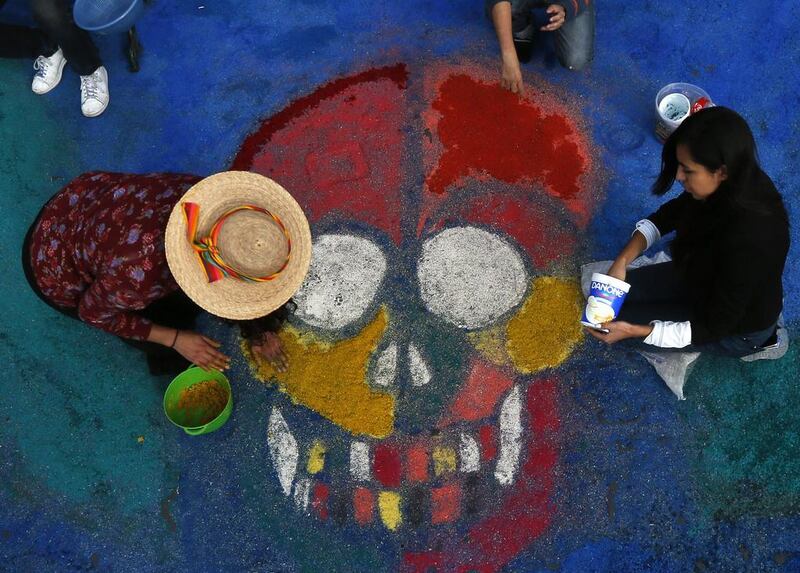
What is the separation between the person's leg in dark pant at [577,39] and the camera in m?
3.31

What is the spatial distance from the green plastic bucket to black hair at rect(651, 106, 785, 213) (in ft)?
7.56

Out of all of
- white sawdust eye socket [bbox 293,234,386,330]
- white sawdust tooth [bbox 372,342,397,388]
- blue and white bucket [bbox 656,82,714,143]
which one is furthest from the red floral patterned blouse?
blue and white bucket [bbox 656,82,714,143]

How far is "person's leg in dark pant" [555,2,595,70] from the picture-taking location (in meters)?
3.31

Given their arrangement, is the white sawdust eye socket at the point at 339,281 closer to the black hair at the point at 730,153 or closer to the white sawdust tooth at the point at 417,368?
the white sawdust tooth at the point at 417,368

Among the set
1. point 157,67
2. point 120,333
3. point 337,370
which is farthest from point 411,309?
point 157,67

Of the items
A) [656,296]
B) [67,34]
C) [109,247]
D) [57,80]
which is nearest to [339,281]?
[109,247]

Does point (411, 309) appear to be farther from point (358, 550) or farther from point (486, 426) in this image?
point (358, 550)

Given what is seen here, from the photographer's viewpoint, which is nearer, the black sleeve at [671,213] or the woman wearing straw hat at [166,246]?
the woman wearing straw hat at [166,246]

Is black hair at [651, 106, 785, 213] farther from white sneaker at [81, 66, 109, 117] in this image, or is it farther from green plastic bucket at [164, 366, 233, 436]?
white sneaker at [81, 66, 109, 117]

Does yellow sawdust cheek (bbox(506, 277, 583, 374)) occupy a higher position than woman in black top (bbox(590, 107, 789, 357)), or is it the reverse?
woman in black top (bbox(590, 107, 789, 357))

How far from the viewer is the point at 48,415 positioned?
3.07m

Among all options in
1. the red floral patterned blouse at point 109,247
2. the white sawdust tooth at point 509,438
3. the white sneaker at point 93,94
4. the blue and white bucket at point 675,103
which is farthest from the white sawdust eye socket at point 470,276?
the white sneaker at point 93,94

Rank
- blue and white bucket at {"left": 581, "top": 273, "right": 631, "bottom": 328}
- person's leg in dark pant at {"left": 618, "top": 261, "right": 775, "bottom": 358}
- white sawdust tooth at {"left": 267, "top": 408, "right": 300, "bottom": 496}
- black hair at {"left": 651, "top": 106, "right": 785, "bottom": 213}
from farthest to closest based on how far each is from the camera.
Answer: white sawdust tooth at {"left": 267, "top": 408, "right": 300, "bottom": 496}
person's leg in dark pant at {"left": 618, "top": 261, "right": 775, "bottom": 358}
blue and white bucket at {"left": 581, "top": 273, "right": 631, "bottom": 328}
black hair at {"left": 651, "top": 106, "right": 785, "bottom": 213}

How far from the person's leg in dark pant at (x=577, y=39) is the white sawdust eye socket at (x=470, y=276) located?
1154mm
